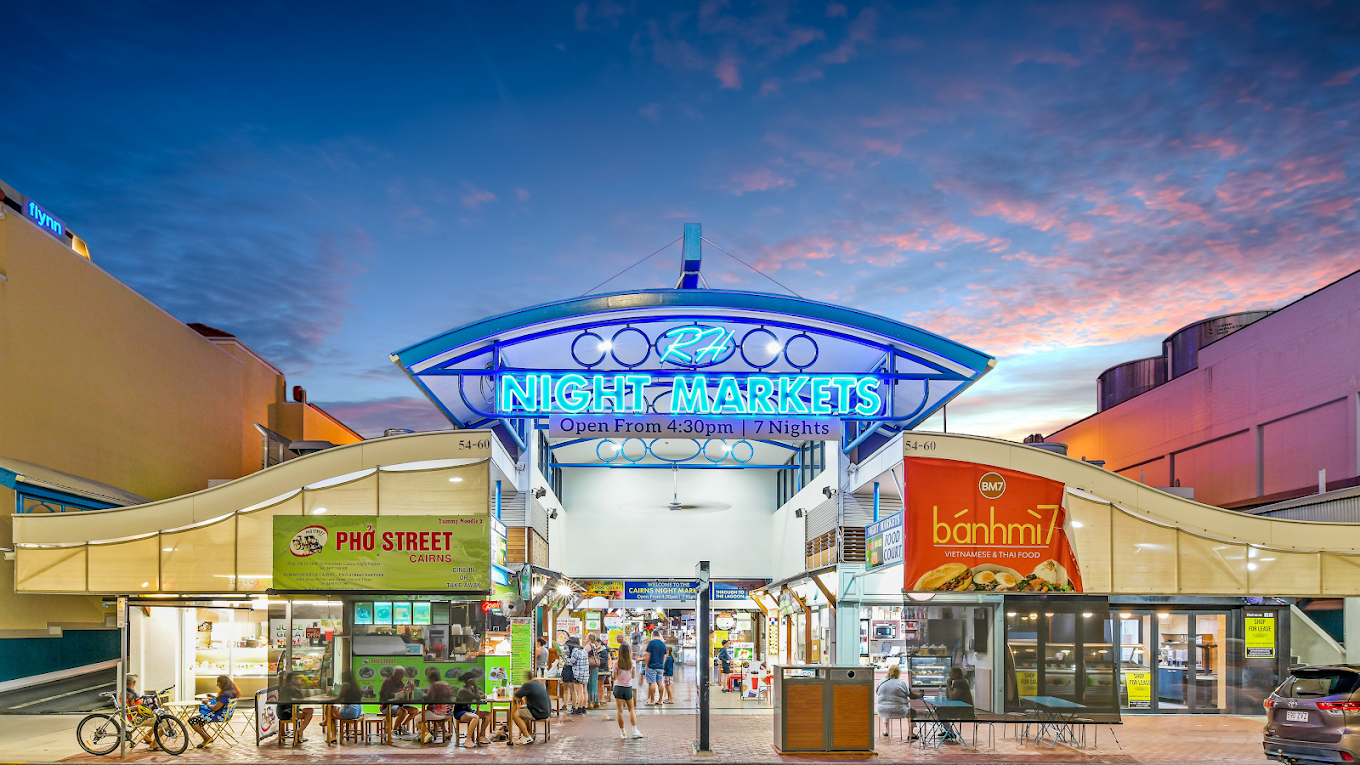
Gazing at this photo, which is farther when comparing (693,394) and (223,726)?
(693,394)

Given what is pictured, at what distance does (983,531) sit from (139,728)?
40.3 feet

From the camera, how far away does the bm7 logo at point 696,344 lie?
19.6 meters

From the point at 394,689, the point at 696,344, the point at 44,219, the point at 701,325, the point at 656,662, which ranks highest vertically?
the point at 44,219

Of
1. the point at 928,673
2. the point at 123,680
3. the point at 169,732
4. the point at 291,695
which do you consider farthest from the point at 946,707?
the point at 123,680

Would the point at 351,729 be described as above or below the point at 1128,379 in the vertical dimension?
below

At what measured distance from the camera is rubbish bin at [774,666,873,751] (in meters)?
14.1

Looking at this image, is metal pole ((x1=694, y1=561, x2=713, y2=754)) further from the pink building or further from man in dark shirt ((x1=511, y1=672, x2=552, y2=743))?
the pink building

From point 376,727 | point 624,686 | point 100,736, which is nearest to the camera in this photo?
point 100,736

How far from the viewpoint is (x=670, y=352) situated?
64.3 ft

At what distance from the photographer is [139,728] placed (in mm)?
14562

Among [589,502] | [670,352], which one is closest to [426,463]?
[670,352]

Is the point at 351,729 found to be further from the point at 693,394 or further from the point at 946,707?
the point at 946,707

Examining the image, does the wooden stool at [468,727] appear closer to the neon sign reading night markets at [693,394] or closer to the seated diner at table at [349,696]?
the seated diner at table at [349,696]

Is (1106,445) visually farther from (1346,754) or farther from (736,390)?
(1346,754)
